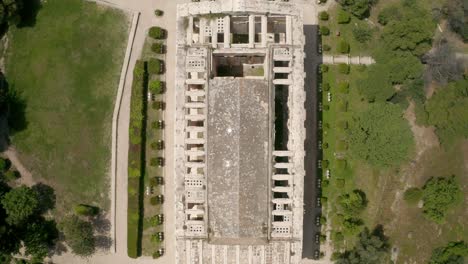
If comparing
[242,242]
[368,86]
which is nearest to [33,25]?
[242,242]

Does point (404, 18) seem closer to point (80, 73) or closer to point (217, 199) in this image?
point (217, 199)

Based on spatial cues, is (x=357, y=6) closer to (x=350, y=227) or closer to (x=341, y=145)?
(x=341, y=145)

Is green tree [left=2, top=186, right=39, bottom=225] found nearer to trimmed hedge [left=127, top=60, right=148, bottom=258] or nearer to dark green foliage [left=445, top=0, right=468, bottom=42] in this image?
trimmed hedge [left=127, top=60, right=148, bottom=258]

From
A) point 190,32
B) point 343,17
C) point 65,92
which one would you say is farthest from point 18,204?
point 343,17

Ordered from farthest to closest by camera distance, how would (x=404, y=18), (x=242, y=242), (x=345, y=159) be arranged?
(x=345, y=159) < (x=404, y=18) < (x=242, y=242)

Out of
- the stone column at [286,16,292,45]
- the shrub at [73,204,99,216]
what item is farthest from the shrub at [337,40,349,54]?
the shrub at [73,204,99,216]

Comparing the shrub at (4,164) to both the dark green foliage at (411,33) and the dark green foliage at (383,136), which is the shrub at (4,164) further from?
the dark green foliage at (411,33)

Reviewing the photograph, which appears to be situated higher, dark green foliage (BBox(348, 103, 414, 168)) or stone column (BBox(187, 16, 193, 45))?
stone column (BBox(187, 16, 193, 45))
